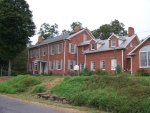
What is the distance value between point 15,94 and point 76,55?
795 inches

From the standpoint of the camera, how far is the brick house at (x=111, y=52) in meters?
33.2

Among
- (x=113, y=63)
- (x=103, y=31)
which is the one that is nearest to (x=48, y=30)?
(x=103, y=31)

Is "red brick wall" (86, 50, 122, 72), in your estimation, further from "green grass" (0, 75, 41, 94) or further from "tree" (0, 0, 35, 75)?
"green grass" (0, 75, 41, 94)

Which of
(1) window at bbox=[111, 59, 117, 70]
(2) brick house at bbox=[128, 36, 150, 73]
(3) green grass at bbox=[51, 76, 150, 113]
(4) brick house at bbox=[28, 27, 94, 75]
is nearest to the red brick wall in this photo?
(1) window at bbox=[111, 59, 117, 70]

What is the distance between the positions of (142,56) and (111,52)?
223 inches

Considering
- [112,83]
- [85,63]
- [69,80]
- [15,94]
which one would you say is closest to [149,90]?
[112,83]

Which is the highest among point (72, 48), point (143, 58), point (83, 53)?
point (72, 48)

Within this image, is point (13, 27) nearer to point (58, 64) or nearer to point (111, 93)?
point (58, 64)

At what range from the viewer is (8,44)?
36.6m

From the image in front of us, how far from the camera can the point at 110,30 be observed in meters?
59.2

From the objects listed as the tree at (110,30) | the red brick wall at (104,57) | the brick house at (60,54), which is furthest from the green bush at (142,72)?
the tree at (110,30)

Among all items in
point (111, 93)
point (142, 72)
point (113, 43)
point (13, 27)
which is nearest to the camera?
point (111, 93)

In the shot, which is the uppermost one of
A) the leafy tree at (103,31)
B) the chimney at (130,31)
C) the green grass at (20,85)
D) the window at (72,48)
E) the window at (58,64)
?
the leafy tree at (103,31)

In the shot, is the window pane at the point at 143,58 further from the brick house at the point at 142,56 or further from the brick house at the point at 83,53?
the brick house at the point at 83,53
